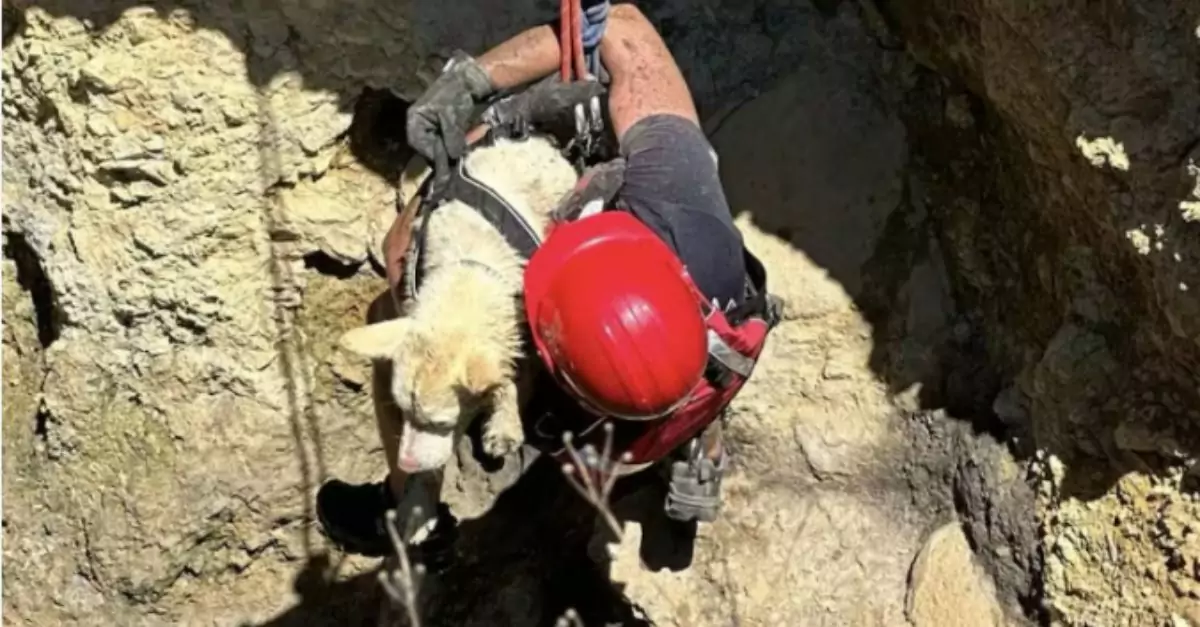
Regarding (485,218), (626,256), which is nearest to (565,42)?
(485,218)

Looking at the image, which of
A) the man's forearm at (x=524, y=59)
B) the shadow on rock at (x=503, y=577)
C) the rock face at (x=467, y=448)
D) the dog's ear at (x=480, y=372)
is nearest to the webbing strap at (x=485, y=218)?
the dog's ear at (x=480, y=372)

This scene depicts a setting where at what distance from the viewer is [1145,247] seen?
2.96 m

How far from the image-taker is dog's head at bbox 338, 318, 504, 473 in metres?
2.63

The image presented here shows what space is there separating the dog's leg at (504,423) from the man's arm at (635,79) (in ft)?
2.48

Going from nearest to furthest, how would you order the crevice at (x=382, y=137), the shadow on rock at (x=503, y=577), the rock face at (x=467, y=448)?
1. the rock face at (x=467, y=448)
2. the crevice at (x=382, y=137)
3. the shadow on rock at (x=503, y=577)

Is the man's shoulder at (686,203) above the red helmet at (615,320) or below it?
below

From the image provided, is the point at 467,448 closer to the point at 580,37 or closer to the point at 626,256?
the point at 580,37

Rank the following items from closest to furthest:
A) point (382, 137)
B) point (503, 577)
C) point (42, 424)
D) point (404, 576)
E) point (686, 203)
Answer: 1. point (404, 576)
2. point (686, 203)
3. point (382, 137)
4. point (42, 424)
5. point (503, 577)

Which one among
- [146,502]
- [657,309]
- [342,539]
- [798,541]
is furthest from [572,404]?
[146,502]

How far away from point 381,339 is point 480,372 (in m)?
0.20

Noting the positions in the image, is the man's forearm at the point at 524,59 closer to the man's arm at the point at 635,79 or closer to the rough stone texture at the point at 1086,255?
the man's arm at the point at 635,79

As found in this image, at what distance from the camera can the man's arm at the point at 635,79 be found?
3246 millimetres

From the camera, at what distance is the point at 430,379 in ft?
8.63

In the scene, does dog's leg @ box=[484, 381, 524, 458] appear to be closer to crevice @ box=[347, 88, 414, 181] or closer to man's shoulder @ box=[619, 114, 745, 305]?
man's shoulder @ box=[619, 114, 745, 305]
